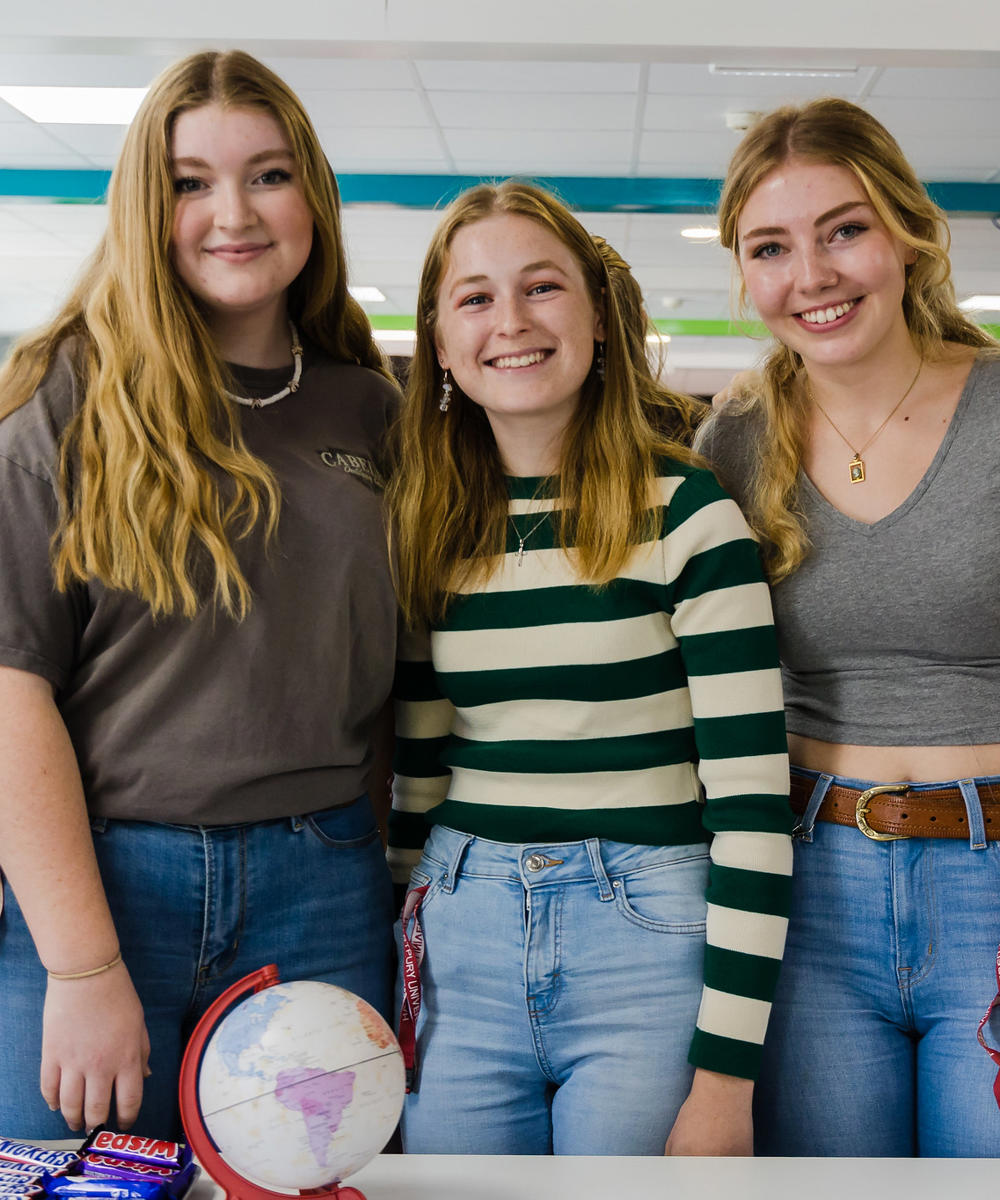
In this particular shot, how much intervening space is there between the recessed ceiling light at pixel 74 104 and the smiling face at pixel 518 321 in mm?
4822

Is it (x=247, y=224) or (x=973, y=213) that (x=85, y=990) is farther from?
(x=973, y=213)

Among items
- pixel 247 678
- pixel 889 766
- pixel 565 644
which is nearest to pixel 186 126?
pixel 247 678

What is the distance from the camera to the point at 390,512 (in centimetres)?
157

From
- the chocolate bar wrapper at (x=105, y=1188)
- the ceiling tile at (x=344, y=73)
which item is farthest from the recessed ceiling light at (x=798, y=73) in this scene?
the chocolate bar wrapper at (x=105, y=1188)

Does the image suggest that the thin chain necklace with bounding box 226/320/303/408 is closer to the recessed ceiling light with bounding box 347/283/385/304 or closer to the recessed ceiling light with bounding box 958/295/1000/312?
the recessed ceiling light with bounding box 347/283/385/304

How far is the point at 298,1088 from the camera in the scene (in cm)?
99

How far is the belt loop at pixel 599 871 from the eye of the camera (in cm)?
140

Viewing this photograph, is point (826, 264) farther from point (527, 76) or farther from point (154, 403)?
point (527, 76)

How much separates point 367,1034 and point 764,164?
1.21 metres

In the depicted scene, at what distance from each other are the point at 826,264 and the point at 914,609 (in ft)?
1.54

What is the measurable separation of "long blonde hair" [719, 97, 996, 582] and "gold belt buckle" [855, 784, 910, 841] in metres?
0.30

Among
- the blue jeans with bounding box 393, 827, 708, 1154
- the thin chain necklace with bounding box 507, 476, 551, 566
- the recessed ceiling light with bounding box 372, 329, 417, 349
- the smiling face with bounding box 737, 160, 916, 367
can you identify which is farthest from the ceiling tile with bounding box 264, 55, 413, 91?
the recessed ceiling light with bounding box 372, 329, 417, 349

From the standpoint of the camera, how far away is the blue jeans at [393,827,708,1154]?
4.49ft

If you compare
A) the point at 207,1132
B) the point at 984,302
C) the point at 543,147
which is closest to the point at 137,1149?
the point at 207,1132
